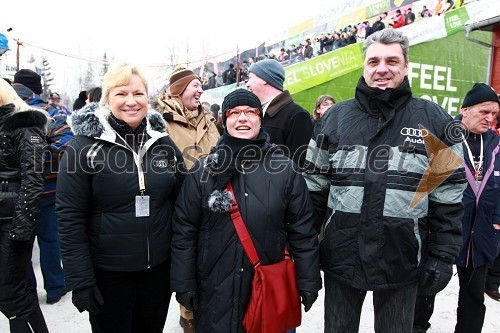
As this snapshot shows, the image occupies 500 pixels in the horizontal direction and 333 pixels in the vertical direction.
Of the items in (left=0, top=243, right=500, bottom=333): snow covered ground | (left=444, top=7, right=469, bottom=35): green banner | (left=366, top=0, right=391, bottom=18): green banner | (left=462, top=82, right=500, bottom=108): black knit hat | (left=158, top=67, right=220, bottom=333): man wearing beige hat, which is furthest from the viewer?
(left=366, top=0, right=391, bottom=18): green banner

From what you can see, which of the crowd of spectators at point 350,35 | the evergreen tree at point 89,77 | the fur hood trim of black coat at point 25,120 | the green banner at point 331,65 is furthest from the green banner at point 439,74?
the evergreen tree at point 89,77

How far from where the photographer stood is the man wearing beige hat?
8.97 feet

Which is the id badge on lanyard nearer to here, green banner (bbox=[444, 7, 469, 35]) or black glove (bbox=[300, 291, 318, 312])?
black glove (bbox=[300, 291, 318, 312])

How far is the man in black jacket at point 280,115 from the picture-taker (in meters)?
2.74

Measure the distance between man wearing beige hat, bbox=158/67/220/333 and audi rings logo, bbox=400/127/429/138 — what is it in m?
1.55

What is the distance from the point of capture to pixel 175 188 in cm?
217

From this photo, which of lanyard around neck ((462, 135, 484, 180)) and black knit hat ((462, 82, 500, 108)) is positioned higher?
black knit hat ((462, 82, 500, 108))

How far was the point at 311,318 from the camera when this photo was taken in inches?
130

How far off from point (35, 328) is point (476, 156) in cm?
350

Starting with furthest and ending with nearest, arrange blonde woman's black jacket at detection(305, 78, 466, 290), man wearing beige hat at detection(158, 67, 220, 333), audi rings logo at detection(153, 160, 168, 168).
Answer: man wearing beige hat at detection(158, 67, 220, 333) → audi rings logo at detection(153, 160, 168, 168) → blonde woman's black jacket at detection(305, 78, 466, 290)

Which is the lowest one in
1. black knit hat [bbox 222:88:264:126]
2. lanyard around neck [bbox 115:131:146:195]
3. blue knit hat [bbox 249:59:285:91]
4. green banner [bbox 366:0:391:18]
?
lanyard around neck [bbox 115:131:146:195]

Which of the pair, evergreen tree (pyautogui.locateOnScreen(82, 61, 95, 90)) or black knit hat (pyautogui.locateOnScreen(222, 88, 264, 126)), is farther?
evergreen tree (pyautogui.locateOnScreen(82, 61, 95, 90))

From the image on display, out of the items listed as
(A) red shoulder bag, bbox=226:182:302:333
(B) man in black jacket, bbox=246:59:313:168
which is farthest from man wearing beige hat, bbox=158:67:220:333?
(A) red shoulder bag, bbox=226:182:302:333

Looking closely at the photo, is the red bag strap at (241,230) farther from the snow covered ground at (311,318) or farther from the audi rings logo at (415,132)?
the snow covered ground at (311,318)
